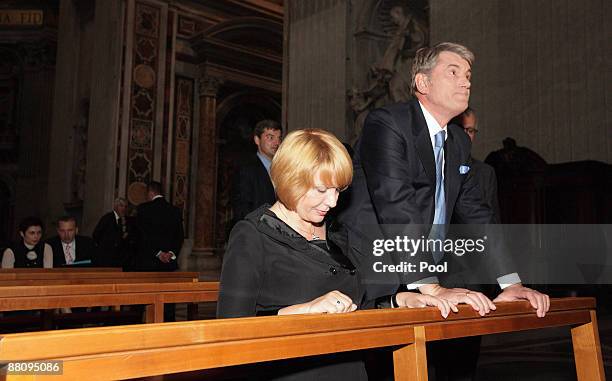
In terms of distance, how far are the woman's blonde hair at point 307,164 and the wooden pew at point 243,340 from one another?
1.60 ft

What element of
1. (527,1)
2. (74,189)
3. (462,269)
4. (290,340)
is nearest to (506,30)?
(527,1)

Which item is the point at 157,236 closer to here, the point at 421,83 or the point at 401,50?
the point at 401,50

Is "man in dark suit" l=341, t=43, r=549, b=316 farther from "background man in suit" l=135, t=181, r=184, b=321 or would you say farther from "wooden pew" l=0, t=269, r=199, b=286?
"background man in suit" l=135, t=181, r=184, b=321

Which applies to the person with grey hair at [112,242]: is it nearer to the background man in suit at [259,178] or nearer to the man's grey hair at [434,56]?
the background man in suit at [259,178]

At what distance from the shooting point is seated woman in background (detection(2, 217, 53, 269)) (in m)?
6.24

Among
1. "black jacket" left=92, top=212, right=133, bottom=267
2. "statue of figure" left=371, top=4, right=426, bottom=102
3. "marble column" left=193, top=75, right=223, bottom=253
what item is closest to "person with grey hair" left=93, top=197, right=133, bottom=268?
"black jacket" left=92, top=212, right=133, bottom=267

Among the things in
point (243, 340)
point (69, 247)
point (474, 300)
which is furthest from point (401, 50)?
point (243, 340)

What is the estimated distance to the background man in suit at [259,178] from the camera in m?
4.93

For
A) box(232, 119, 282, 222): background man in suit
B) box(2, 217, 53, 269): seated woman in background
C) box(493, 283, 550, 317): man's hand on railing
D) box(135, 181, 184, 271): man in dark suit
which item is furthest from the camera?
box(135, 181, 184, 271): man in dark suit

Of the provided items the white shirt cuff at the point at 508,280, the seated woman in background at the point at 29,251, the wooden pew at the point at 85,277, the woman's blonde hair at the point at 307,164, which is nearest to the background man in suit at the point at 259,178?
the wooden pew at the point at 85,277

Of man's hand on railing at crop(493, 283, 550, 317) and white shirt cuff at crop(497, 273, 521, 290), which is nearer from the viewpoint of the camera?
man's hand on railing at crop(493, 283, 550, 317)

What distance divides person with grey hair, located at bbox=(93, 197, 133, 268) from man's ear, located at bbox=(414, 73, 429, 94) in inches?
239

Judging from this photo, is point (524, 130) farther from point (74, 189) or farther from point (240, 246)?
point (74, 189)

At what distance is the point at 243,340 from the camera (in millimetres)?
1220
